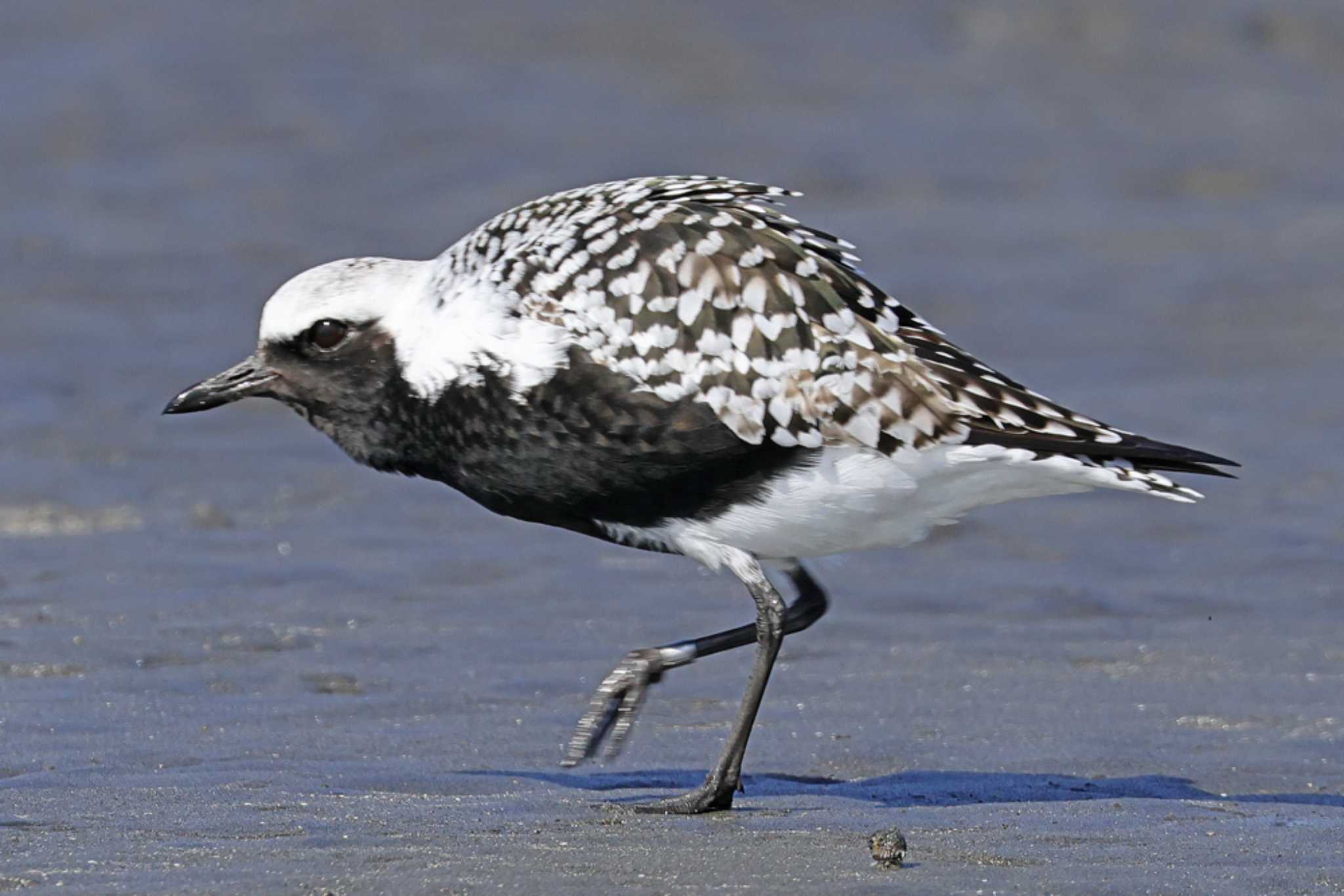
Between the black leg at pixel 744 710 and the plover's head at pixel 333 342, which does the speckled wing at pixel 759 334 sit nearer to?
the plover's head at pixel 333 342

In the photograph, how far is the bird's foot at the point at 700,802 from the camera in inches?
288

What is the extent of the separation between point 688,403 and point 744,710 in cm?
116

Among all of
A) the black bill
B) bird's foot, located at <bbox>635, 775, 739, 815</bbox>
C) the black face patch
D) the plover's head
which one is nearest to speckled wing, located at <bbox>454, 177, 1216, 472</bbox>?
the plover's head

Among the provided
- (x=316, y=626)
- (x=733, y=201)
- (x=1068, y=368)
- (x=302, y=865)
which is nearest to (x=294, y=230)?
(x=1068, y=368)

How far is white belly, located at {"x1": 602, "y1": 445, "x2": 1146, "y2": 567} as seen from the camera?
7.50 meters

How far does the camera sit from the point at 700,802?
24.1 feet

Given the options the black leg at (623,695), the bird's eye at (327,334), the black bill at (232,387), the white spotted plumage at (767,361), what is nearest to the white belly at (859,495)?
the white spotted plumage at (767,361)

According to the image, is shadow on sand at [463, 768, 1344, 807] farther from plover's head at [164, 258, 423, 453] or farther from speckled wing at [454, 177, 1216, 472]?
plover's head at [164, 258, 423, 453]

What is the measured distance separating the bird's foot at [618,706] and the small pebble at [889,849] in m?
1.55

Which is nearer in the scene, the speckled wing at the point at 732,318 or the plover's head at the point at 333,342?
the speckled wing at the point at 732,318

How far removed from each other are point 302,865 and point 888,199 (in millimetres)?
12569

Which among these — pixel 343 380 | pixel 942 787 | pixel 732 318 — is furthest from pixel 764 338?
pixel 942 787

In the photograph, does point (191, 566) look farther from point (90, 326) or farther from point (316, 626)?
point (90, 326)

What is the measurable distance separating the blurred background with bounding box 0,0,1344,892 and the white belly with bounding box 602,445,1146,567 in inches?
37.3
